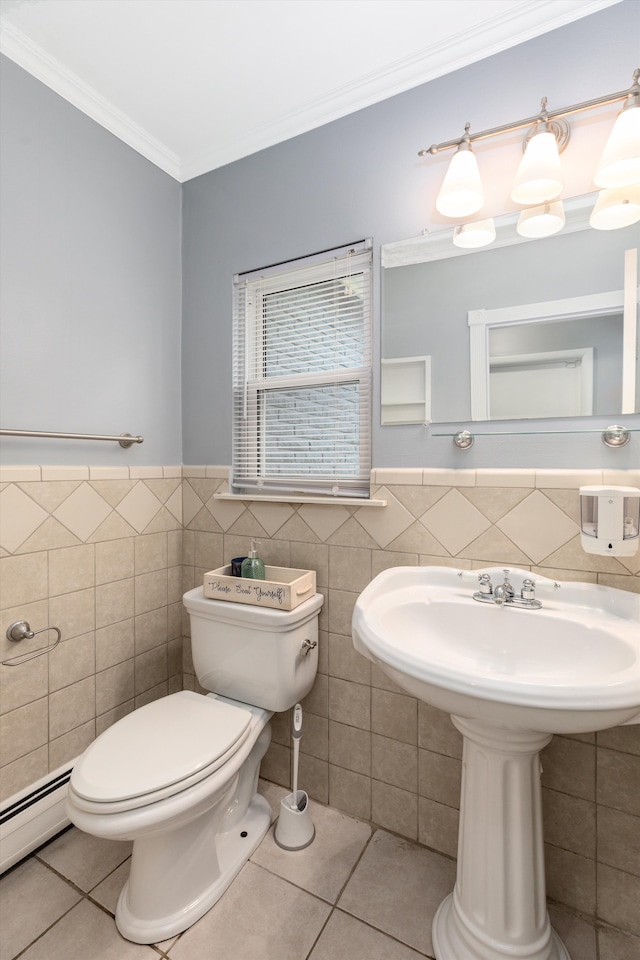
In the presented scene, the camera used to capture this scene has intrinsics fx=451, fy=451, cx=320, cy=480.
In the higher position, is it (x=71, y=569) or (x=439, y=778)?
Answer: (x=71, y=569)

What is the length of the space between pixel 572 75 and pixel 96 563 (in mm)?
2024

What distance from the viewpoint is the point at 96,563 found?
1.58m

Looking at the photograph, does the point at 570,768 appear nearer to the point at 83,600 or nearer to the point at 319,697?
the point at 319,697

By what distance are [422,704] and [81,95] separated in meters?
2.25

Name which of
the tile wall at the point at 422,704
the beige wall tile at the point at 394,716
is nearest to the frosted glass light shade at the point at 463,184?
the tile wall at the point at 422,704

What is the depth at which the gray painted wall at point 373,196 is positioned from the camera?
1188 millimetres

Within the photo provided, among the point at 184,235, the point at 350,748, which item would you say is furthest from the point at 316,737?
the point at 184,235

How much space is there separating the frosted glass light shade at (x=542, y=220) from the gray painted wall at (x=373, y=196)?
9cm

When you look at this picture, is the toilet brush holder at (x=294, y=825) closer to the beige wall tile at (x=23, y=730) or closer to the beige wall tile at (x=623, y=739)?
the beige wall tile at (x=23, y=730)

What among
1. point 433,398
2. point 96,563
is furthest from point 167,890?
point 433,398

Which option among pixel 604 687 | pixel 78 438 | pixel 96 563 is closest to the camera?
pixel 604 687

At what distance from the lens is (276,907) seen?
1.23 metres

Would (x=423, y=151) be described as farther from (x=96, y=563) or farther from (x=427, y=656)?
(x=96, y=563)

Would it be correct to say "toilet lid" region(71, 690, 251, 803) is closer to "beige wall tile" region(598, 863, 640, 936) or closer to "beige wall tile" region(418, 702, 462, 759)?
"beige wall tile" region(418, 702, 462, 759)
